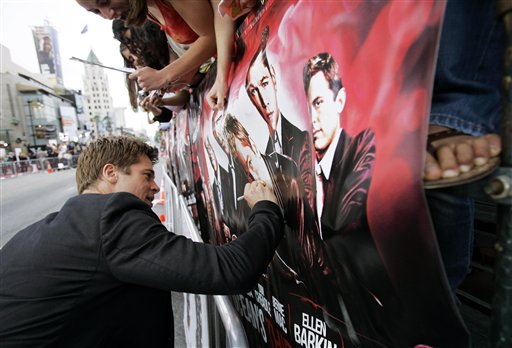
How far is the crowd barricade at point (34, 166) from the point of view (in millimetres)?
17889

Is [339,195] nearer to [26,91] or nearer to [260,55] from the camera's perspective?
[260,55]

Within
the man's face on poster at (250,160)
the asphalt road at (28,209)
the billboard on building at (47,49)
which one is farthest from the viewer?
the billboard on building at (47,49)

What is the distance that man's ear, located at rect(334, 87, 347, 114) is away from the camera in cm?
68

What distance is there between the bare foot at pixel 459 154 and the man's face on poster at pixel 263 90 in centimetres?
61

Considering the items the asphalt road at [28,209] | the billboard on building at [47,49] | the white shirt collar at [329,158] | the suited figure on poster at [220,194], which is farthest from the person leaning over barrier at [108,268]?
the billboard on building at [47,49]

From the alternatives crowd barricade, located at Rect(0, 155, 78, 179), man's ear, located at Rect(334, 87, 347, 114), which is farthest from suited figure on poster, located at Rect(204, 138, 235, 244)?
crowd barricade, located at Rect(0, 155, 78, 179)

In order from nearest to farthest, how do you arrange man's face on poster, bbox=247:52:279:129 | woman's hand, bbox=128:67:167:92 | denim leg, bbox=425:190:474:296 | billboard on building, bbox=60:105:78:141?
denim leg, bbox=425:190:474:296
man's face on poster, bbox=247:52:279:129
woman's hand, bbox=128:67:167:92
billboard on building, bbox=60:105:78:141

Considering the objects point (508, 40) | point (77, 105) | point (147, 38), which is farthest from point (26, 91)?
point (508, 40)

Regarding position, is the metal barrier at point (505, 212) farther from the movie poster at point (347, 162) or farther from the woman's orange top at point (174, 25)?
the woman's orange top at point (174, 25)

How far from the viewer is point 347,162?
2.28 feet

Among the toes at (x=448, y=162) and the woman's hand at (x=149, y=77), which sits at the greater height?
the woman's hand at (x=149, y=77)

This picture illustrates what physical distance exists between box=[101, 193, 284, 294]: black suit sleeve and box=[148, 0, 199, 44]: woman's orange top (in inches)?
37.3

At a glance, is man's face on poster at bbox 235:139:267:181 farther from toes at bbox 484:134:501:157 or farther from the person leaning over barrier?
toes at bbox 484:134:501:157

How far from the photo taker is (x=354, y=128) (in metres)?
0.66
